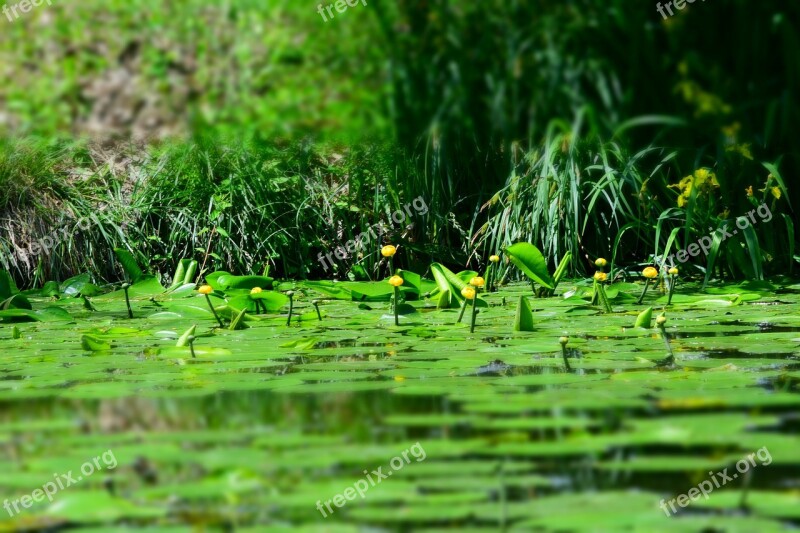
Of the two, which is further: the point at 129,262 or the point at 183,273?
the point at 183,273

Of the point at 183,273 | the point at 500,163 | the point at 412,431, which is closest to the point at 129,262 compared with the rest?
the point at 183,273

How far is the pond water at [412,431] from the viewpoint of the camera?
0.93 metres

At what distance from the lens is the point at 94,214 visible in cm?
Result: 412

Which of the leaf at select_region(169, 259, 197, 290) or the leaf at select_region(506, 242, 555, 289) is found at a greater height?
the leaf at select_region(506, 242, 555, 289)

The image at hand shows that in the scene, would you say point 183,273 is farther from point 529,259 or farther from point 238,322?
point 529,259

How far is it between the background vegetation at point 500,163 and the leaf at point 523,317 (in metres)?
1.13

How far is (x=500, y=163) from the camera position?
4.16 m

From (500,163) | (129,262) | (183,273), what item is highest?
(500,163)

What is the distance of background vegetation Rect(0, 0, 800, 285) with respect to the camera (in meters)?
3.61

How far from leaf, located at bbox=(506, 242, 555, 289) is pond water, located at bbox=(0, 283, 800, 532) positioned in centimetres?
51

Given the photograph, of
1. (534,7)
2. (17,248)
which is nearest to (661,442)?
(17,248)

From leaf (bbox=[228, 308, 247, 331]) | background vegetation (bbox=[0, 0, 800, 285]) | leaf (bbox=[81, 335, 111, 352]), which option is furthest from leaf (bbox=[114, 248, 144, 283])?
leaf (bbox=[81, 335, 111, 352])

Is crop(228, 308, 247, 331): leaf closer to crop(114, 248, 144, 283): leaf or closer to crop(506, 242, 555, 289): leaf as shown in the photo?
crop(506, 242, 555, 289): leaf

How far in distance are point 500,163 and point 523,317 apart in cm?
195
